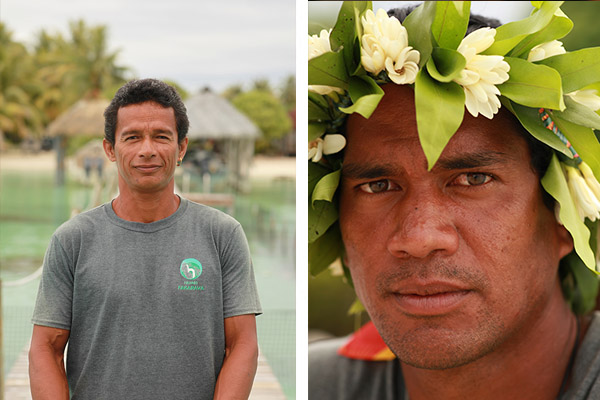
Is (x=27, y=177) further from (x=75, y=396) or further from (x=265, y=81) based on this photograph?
(x=75, y=396)

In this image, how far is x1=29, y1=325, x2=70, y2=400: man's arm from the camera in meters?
1.67

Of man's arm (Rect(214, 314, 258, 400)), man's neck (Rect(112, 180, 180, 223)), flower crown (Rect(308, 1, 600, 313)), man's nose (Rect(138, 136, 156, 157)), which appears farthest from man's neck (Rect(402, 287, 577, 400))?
man's nose (Rect(138, 136, 156, 157))

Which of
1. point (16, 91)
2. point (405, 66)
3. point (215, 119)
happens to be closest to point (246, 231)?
point (215, 119)

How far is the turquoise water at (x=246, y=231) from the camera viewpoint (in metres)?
12.9

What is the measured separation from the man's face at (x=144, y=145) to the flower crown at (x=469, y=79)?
465 millimetres

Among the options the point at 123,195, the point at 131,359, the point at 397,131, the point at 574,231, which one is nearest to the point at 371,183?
the point at 397,131

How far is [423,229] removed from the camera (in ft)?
5.81

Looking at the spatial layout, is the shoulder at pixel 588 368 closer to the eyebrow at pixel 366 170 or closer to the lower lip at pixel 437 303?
the lower lip at pixel 437 303

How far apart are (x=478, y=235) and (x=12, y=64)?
46.6 meters

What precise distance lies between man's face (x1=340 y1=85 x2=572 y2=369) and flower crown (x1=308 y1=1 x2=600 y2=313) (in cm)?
9

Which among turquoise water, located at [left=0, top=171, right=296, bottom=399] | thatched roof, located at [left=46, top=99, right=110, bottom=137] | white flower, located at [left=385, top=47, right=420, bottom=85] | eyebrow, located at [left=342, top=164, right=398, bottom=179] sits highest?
thatched roof, located at [left=46, top=99, right=110, bottom=137]

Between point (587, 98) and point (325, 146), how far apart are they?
790mm

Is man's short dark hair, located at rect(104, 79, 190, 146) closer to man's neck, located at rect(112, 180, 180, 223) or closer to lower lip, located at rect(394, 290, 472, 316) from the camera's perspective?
man's neck, located at rect(112, 180, 180, 223)

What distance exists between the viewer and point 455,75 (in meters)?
1.64
